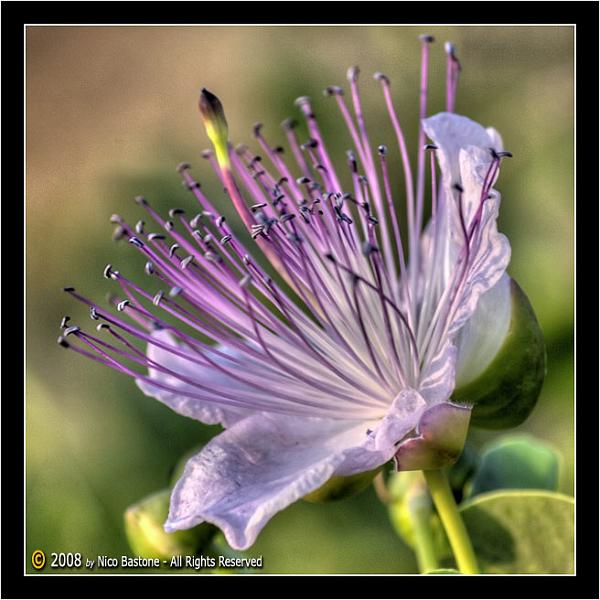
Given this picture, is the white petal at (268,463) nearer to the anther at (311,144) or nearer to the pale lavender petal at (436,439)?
the pale lavender petal at (436,439)

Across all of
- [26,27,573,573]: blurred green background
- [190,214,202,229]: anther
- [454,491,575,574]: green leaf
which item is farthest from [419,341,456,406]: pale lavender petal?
[26,27,573,573]: blurred green background

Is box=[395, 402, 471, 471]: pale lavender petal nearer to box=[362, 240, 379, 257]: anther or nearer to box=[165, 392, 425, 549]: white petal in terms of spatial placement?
box=[165, 392, 425, 549]: white petal

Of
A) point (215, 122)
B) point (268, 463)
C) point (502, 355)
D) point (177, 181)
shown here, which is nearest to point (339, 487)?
point (268, 463)

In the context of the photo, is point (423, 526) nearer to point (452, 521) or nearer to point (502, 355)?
point (452, 521)

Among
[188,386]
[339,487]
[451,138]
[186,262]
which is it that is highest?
[451,138]
